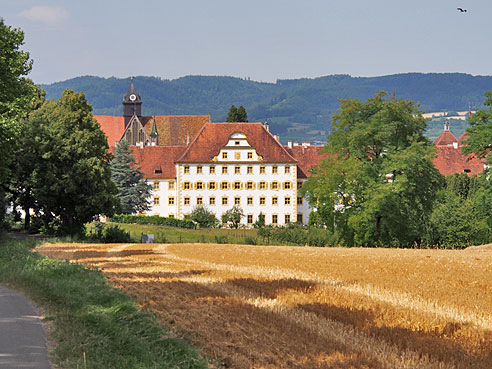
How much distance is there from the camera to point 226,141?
405 ft

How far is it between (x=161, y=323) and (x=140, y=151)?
117m

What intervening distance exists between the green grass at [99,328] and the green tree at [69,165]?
36.6m

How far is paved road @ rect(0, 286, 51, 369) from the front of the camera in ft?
33.8

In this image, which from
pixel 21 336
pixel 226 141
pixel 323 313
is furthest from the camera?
pixel 226 141

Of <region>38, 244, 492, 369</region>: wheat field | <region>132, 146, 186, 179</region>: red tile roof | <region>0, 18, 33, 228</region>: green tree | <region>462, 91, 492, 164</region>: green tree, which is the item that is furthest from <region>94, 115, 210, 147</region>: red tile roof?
<region>38, 244, 492, 369</region>: wheat field

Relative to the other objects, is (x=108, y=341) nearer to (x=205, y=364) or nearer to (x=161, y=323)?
(x=161, y=323)

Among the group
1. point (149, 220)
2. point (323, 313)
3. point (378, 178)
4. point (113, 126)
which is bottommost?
point (149, 220)

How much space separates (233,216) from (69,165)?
6545 cm

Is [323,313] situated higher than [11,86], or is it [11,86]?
[11,86]

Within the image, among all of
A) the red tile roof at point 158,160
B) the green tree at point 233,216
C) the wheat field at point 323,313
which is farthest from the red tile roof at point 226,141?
the wheat field at point 323,313

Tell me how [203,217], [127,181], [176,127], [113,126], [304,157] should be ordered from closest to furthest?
[127,181] → [203,217] → [304,157] → [176,127] → [113,126]

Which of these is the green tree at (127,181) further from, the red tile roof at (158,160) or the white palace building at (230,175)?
the red tile roof at (158,160)

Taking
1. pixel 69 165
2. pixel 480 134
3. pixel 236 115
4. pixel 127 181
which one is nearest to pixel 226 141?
pixel 127 181

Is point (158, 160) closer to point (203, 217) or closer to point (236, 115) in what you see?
point (203, 217)
